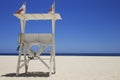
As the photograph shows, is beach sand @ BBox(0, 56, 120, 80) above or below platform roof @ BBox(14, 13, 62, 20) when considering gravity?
below

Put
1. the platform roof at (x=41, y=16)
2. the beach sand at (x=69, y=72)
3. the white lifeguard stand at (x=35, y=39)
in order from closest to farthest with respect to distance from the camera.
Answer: the beach sand at (x=69, y=72), the platform roof at (x=41, y=16), the white lifeguard stand at (x=35, y=39)

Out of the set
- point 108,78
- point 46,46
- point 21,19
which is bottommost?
point 108,78

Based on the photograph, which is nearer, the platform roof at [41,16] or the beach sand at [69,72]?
the beach sand at [69,72]

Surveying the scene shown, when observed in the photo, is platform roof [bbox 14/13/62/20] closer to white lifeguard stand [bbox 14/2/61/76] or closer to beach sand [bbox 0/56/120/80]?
white lifeguard stand [bbox 14/2/61/76]

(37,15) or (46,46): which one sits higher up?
(37,15)

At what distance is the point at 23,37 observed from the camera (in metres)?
14.4

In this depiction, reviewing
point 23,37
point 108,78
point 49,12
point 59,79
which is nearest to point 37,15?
point 49,12

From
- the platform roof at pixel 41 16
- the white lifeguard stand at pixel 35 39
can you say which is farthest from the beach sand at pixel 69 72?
the platform roof at pixel 41 16

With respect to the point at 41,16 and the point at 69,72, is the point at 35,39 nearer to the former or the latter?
the point at 41,16

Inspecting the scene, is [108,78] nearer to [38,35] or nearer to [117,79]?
[117,79]

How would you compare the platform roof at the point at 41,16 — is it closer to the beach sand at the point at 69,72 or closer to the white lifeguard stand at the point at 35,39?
the white lifeguard stand at the point at 35,39

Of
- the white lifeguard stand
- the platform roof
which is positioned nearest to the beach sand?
the white lifeguard stand

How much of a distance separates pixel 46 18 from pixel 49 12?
29.7 inches

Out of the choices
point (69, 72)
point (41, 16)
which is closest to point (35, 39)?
point (41, 16)
